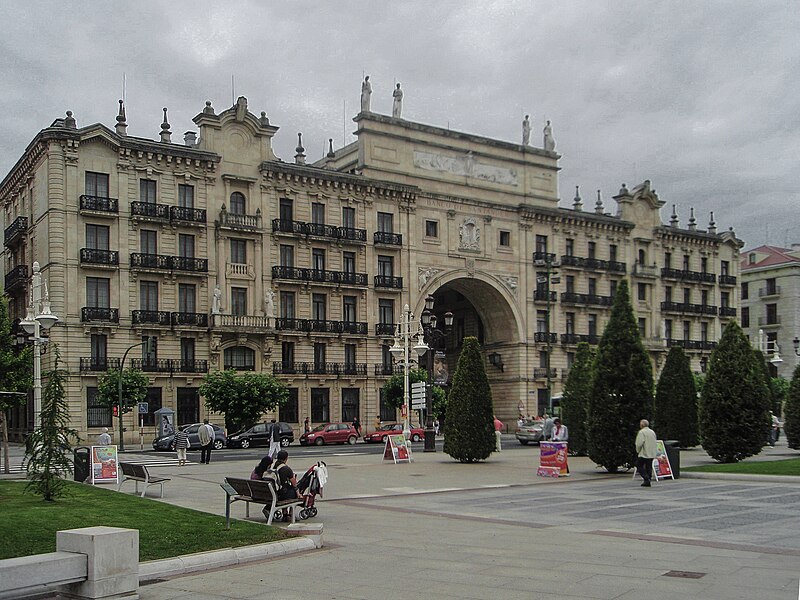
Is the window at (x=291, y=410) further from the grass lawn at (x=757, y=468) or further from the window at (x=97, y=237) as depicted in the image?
the grass lawn at (x=757, y=468)

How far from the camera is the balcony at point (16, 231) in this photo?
5372 centimetres

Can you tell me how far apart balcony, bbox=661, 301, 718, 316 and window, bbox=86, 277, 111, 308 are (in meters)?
46.4

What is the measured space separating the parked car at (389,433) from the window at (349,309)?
7.38 meters

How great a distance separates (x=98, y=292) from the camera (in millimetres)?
→ 50562

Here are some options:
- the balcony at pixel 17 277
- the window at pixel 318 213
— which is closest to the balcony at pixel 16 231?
the balcony at pixel 17 277

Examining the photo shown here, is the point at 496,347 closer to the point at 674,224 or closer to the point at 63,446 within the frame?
the point at 674,224

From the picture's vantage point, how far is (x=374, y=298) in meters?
61.0

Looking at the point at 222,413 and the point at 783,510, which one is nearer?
the point at 783,510

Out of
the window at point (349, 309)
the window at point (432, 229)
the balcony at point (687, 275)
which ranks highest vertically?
the window at point (432, 229)

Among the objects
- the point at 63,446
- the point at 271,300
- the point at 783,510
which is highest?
the point at 271,300

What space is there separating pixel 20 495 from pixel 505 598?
1171cm

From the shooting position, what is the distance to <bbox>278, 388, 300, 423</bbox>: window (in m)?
56.2

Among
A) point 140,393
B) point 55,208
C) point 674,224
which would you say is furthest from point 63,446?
point 674,224

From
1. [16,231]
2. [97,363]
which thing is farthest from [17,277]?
[97,363]
